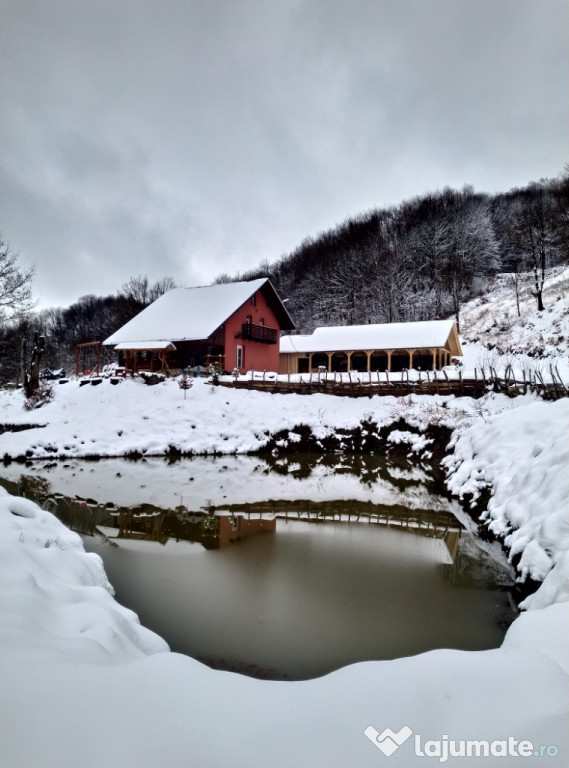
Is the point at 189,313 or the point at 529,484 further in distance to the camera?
the point at 189,313

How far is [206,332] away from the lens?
25594 millimetres

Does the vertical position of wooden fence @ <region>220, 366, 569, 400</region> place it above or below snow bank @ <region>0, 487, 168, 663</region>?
above

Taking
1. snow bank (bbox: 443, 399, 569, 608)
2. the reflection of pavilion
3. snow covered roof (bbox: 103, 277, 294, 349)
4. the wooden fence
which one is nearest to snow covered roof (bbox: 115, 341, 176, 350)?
snow covered roof (bbox: 103, 277, 294, 349)

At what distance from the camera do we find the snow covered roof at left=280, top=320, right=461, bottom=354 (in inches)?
1196

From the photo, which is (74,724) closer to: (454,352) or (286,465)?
(286,465)

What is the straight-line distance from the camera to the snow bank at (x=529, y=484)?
555cm

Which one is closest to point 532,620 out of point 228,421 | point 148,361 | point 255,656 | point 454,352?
point 255,656

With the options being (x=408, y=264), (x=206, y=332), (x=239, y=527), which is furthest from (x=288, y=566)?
(x=408, y=264)

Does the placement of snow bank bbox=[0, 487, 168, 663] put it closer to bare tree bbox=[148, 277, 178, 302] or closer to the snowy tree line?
the snowy tree line

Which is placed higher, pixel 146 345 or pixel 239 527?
pixel 146 345

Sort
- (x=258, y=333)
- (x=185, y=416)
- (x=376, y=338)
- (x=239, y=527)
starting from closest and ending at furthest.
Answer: (x=239, y=527) → (x=185, y=416) → (x=258, y=333) → (x=376, y=338)

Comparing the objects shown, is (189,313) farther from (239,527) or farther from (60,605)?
(60,605)

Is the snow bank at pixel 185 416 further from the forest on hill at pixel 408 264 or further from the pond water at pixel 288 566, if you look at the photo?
the forest on hill at pixel 408 264

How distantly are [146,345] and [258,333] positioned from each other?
7244mm
